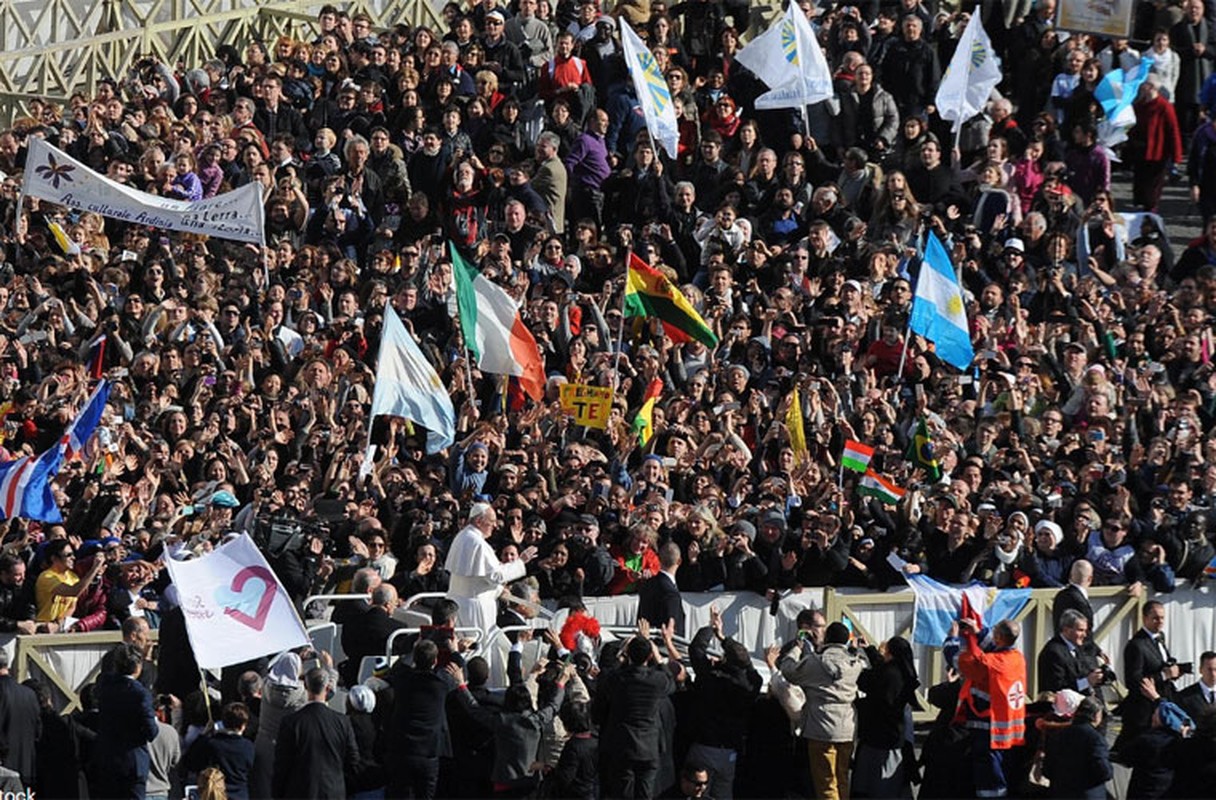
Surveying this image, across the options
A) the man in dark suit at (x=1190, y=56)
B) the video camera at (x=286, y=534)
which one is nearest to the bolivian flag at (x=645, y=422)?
the video camera at (x=286, y=534)

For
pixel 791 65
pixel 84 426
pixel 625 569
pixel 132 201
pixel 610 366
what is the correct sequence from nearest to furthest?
pixel 625 569 < pixel 84 426 < pixel 610 366 < pixel 132 201 < pixel 791 65

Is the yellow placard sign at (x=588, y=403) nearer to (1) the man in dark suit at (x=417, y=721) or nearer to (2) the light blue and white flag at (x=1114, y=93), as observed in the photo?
(1) the man in dark suit at (x=417, y=721)

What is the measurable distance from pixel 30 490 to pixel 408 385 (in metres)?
3.29

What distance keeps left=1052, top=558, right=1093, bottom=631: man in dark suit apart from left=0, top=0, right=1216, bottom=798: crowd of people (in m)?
0.28

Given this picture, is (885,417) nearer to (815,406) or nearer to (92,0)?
(815,406)

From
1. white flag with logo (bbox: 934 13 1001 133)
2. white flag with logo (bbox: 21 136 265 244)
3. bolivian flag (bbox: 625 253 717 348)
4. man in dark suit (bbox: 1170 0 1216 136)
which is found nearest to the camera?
bolivian flag (bbox: 625 253 717 348)

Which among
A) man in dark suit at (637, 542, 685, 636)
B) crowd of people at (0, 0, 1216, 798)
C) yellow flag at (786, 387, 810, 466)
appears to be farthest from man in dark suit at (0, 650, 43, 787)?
yellow flag at (786, 387, 810, 466)

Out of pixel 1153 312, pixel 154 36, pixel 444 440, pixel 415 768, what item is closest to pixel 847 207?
pixel 1153 312

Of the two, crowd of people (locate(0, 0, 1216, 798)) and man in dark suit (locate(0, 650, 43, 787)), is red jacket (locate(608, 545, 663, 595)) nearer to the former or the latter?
crowd of people (locate(0, 0, 1216, 798))

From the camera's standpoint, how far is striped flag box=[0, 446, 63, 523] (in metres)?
22.0

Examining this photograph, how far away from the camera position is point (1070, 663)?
19.9 m

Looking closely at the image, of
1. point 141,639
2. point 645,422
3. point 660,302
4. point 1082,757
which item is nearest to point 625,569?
point 645,422

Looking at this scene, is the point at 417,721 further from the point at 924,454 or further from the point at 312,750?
the point at 924,454

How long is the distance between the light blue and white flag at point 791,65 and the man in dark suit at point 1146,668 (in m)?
9.48
